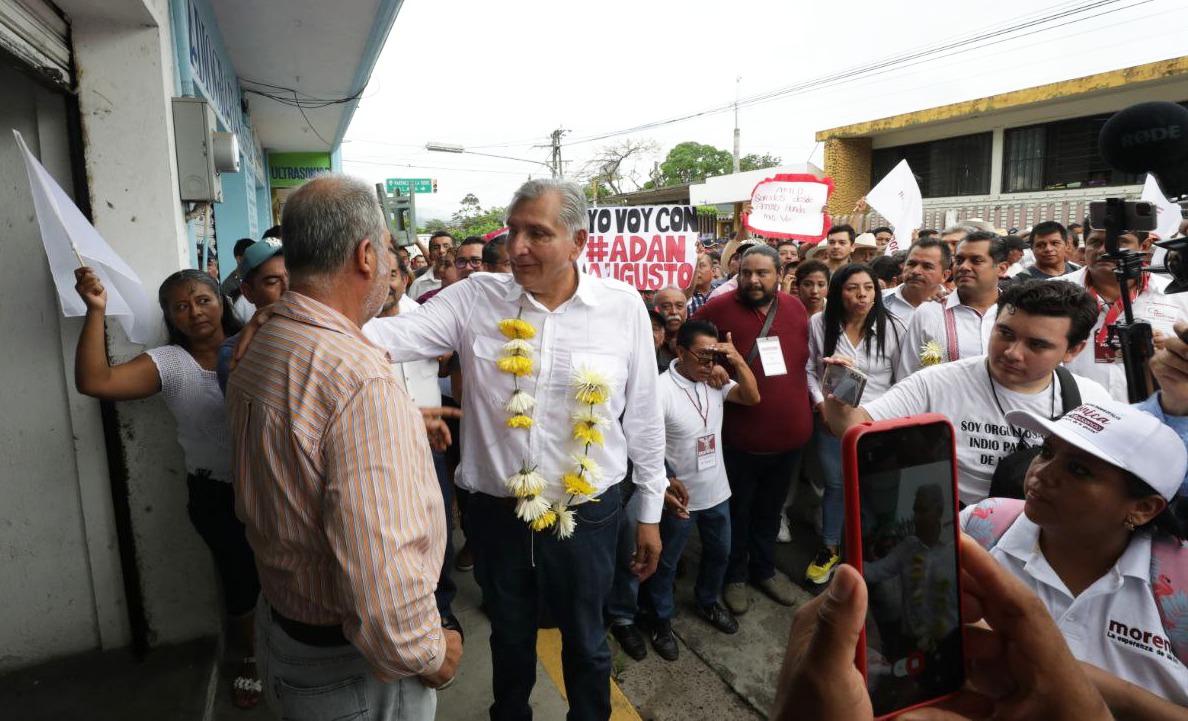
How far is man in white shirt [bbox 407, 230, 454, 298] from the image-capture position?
6.26 meters

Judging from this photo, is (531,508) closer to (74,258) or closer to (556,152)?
(74,258)

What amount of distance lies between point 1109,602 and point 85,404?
3.64m

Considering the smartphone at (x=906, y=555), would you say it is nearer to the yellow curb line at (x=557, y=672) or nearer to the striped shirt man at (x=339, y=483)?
the striped shirt man at (x=339, y=483)

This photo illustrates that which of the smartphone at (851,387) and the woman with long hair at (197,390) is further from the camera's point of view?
the woman with long hair at (197,390)

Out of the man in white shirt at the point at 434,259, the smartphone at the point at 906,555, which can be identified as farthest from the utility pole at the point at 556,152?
the smartphone at the point at 906,555

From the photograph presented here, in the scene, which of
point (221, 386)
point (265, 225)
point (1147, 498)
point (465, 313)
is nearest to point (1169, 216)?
point (1147, 498)

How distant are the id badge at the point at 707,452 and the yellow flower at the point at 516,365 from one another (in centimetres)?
144

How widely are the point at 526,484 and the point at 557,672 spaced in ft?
4.84

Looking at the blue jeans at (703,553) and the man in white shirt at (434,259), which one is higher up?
the man in white shirt at (434,259)

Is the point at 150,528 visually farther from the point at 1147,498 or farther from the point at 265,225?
the point at 265,225

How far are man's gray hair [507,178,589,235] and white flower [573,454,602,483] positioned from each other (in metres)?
0.79

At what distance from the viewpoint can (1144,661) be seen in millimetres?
1441

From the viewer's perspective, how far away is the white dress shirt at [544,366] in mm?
2268

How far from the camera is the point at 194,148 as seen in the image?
2.85m
